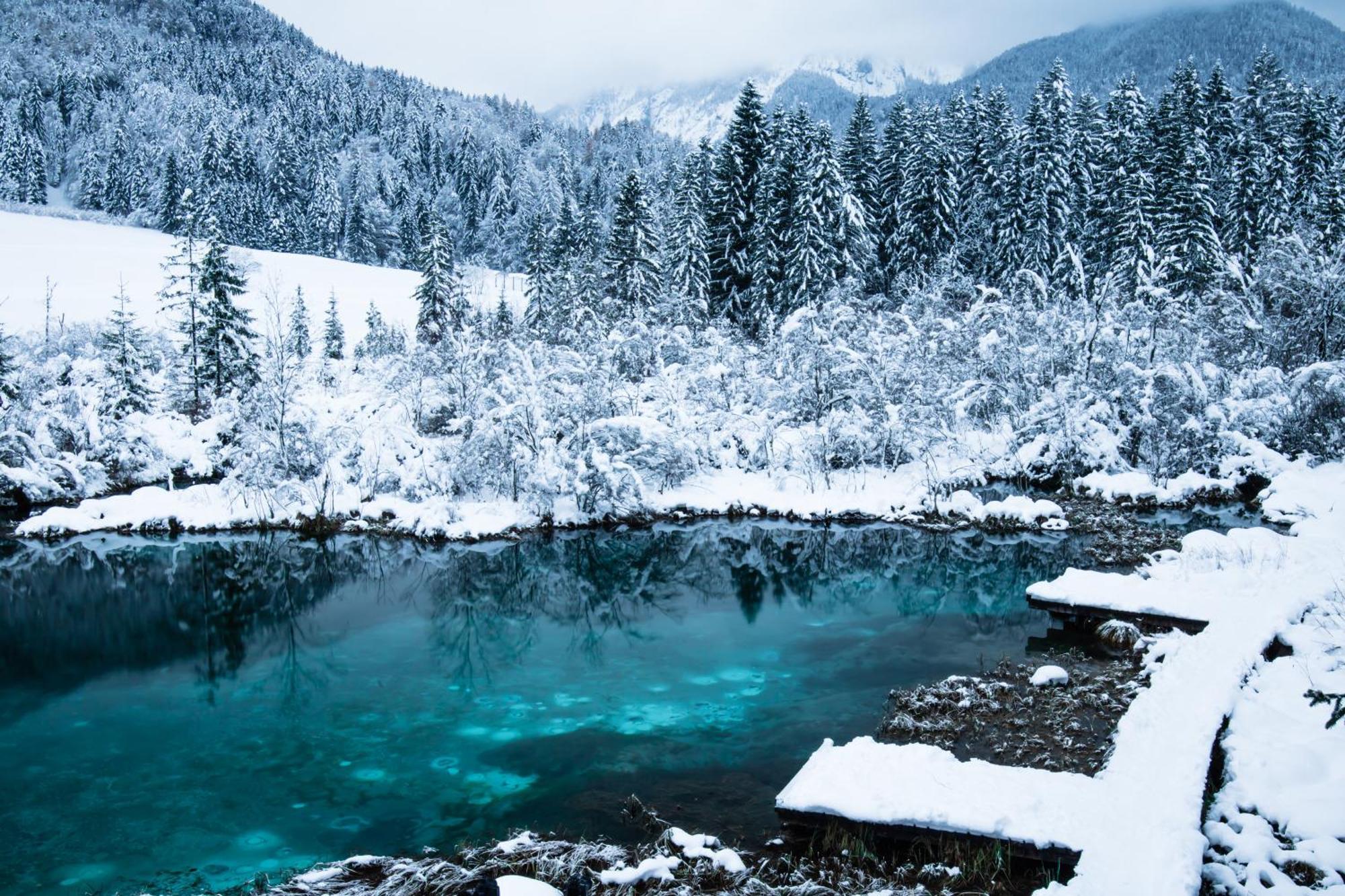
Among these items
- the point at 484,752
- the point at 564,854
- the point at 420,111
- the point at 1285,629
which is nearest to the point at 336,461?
the point at 484,752

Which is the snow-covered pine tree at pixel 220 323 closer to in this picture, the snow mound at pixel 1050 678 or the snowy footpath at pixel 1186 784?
the snow mound at pixel 1050 678

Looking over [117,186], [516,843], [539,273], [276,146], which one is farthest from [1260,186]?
A: [117,186]

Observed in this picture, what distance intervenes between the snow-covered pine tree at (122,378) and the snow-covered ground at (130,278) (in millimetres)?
12366

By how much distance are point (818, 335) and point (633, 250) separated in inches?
764

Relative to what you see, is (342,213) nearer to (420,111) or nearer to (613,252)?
(420,111)

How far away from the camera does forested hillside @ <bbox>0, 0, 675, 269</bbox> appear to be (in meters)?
92.2

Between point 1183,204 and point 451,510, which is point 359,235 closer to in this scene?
point 1183,204

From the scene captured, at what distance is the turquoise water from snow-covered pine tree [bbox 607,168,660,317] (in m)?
23.2

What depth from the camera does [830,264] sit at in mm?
39812

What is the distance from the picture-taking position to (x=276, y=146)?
3937 inches

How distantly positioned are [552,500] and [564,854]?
1373 centimetres

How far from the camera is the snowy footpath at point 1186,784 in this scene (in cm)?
669

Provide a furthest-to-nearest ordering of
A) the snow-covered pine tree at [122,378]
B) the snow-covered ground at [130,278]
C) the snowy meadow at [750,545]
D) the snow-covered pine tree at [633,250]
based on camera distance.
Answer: the snow-covered ground at [130,278] → the snow-covered pine tree at [633,250] → the snow-covered pine tree at [122,378] → the snowy meadow at [750,545]

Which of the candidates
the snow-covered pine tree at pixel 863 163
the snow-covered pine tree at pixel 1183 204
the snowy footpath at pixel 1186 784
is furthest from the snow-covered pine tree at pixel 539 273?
the snowy footpath at pixel 1186 784
